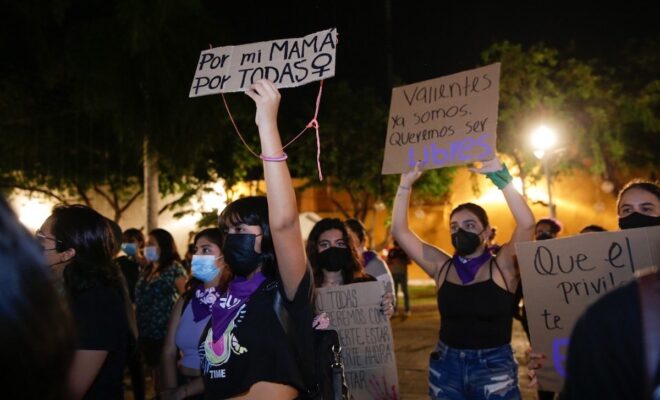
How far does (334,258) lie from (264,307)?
2.19 meters

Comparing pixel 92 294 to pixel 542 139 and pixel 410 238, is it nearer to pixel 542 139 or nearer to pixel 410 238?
pixel 410 238

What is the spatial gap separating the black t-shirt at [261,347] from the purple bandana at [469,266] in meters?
1.82

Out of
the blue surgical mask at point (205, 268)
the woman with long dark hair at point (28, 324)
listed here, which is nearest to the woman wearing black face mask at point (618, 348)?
the woman with long dark hair at point (28, 324)

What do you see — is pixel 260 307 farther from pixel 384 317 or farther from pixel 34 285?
pixel 384 317

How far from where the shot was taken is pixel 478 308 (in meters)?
3.96

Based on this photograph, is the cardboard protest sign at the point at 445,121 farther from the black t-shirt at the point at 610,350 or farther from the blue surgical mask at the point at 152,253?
the blue surgical mask at the point at 152,253

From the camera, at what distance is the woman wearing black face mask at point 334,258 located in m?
4.78

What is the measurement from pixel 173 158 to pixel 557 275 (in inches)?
506

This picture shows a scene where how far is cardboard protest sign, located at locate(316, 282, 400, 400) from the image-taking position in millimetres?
4570

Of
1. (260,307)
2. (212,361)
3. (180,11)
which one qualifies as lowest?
(212,361)

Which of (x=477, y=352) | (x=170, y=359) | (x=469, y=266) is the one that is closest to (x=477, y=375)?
(x=477, y=352)

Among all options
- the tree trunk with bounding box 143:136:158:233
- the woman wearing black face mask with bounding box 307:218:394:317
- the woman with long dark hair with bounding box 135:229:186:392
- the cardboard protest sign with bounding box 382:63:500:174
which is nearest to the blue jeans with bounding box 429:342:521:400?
the woman wearing black face mask with bounding box 307:218:394:317

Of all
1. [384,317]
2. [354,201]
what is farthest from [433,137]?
[354,201]

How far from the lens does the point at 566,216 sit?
26828 mm
